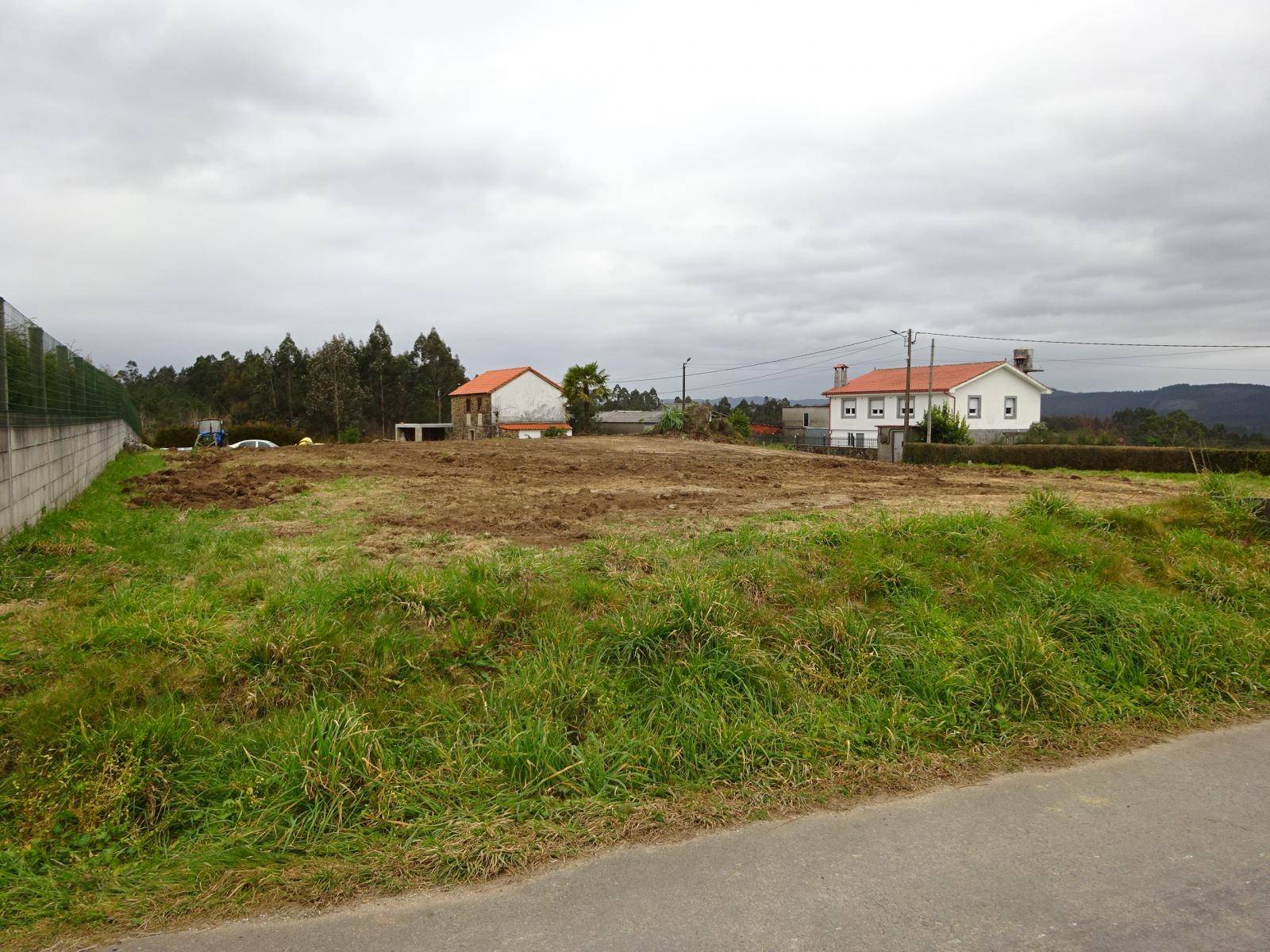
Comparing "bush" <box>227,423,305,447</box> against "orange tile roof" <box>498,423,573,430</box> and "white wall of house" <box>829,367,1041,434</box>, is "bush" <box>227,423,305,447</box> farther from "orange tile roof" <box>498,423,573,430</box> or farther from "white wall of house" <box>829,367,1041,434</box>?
"white wall of house" <box>829,367,1041,434</box>

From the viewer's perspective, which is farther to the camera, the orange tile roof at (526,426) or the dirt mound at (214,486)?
the orange tile roof at (526,426)

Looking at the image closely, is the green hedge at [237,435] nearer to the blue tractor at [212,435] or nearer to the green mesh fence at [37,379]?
the blue tractor at [212,435]

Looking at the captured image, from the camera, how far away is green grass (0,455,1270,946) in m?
3.07

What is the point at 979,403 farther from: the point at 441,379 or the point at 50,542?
the point at 50,542

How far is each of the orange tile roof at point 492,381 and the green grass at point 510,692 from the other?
4972cm

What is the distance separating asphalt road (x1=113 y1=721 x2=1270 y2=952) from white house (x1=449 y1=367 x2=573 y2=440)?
49758 millimetres

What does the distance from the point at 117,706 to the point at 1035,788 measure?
4.29m

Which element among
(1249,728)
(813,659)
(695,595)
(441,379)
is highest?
(441,379)

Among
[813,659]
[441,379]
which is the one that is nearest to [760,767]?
[813,659]

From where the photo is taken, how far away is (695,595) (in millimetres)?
4773

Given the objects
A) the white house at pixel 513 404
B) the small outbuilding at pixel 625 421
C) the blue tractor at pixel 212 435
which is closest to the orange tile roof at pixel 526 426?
the white house at pixel 513 404

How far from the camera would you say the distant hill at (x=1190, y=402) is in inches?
2771

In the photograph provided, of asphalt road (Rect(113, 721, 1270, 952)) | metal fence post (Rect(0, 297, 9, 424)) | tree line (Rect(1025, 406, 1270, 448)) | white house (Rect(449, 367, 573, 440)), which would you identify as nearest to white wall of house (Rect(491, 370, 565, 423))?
white house (Rect(449, 367, 573, 440))

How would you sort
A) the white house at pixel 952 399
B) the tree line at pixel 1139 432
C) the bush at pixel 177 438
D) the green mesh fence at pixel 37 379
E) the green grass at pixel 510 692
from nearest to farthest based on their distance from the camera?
the green grass at pixel 510 692 < the green mesh fence at pixel 37 379 < the tree line at pixel 1139 432 < the bush at pixel 177 438 < the white house at pixel 952 399
